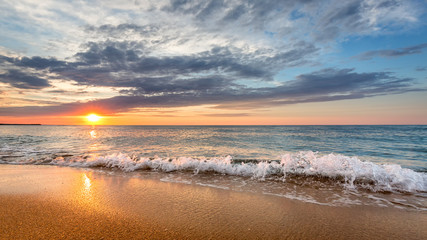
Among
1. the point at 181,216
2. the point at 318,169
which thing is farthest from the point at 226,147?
the point at 181,216

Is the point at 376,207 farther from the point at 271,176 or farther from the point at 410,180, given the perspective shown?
the point at 271,176

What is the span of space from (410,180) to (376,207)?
260cm

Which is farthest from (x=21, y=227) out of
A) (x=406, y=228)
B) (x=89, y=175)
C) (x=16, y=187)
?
(x=406, y=228)

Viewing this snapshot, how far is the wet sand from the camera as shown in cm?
319

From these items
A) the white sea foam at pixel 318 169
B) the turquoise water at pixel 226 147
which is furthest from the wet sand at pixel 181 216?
the turquoise water at pixel 226 147

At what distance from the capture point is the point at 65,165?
382 inches

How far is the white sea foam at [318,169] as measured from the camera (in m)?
6.21

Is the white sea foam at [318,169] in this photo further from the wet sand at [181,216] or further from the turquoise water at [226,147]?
the turquoise water at [226,147]

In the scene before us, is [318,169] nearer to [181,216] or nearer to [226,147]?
[181,216]

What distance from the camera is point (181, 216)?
3.79 metres

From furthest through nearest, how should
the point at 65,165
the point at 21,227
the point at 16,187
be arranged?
1. the point at 65,165
2. the point at 16,187
3. the point at 21,227

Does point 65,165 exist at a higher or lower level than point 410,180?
lower

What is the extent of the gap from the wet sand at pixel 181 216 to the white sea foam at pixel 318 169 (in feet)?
7.62

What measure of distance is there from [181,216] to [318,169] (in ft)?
18.5
